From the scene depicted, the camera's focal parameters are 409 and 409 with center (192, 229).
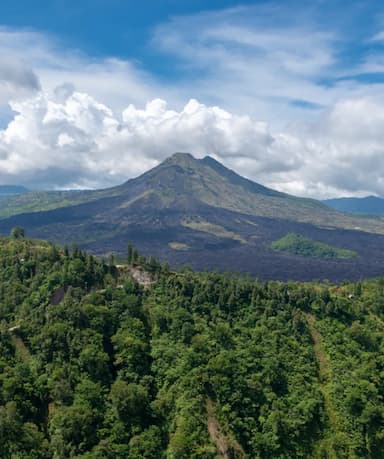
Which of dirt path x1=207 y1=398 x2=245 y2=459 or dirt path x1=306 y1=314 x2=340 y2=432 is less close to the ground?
dirt path x1=306 y1=314 x2=340 y2=432

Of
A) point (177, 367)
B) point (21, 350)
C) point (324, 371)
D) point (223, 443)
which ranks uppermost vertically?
point (21, 350)

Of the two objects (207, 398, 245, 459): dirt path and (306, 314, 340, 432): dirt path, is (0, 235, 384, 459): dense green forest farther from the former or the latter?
(306, 314, 340, 432): dirt path

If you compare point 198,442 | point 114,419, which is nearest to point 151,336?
point 114,419

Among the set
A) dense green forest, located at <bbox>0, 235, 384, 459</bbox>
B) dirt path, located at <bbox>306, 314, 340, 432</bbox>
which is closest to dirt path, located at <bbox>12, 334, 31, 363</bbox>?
dense green forest, located at <bbox>0, 235, 384, 459</bbox>

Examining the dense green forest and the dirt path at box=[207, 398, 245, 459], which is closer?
the dense green forest

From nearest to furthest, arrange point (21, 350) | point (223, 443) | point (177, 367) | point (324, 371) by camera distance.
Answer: point (223, 443), point (177, 367), point (21, 350), point (324, 371)

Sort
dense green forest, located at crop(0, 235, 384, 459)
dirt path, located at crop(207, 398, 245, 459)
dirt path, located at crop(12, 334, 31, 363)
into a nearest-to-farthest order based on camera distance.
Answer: dense green forest, located at crop(0, 235, 384, 459), dirt path, located at crop(207, 398, 245, 459), dirt path, located at crop(12, 334, 31, 363)

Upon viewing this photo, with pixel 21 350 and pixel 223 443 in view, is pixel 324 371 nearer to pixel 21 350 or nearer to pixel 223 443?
pixel 223 443

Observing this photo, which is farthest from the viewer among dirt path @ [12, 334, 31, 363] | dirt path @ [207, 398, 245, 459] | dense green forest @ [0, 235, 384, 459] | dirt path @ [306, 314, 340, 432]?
dirt path @ [12, 334, 31, 363]

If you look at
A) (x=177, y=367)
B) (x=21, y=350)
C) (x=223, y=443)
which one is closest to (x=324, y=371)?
(x=223, y=443)

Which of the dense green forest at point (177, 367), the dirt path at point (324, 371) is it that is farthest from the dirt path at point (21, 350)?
the dirt path at point (324, 371)
